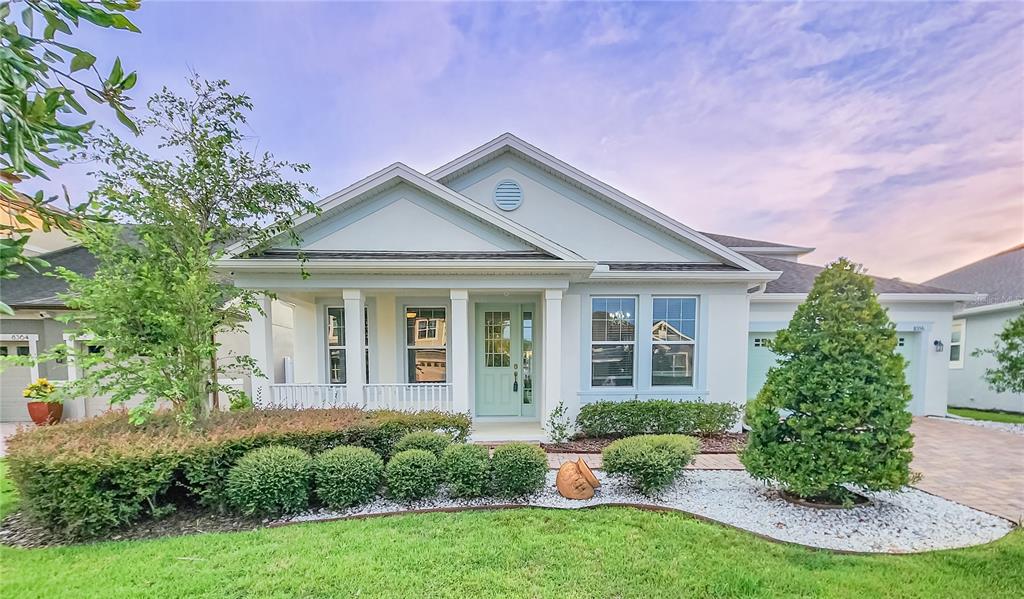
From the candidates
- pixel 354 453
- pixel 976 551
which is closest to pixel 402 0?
pixel 354 453

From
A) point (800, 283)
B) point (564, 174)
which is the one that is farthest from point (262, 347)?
point (800, 283)

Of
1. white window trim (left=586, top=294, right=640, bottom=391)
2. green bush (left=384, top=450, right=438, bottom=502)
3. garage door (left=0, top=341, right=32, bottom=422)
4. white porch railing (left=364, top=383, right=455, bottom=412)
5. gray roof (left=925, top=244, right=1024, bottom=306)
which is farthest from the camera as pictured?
Result: gray roof (left=925, top=244, right=1024, bottom=306)

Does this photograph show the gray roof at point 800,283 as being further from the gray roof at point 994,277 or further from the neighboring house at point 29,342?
the neighboring house at point 29,342

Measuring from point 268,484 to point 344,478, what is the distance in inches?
31.3

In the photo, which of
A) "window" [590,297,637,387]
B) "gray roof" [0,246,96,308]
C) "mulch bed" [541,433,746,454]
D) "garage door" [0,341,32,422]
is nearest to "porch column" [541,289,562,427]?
"mulch bed" [541,433,746,454]

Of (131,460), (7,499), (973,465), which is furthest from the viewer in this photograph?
(973,465)

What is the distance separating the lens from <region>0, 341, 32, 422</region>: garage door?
9.84 m

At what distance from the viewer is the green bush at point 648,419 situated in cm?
776

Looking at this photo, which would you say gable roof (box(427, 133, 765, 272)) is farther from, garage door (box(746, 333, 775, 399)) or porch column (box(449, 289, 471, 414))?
porch column (box(449, 289, 471, 414))

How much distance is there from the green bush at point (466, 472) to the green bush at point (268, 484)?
1.64 meters

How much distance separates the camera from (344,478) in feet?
15.0

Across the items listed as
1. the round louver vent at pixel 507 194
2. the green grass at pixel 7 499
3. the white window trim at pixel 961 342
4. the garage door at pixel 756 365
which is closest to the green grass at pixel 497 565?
the green grass at pixel 7 499

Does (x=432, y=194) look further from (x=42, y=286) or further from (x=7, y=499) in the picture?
(x=42, y=286)

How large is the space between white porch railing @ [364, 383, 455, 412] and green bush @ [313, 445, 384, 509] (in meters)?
2.65
